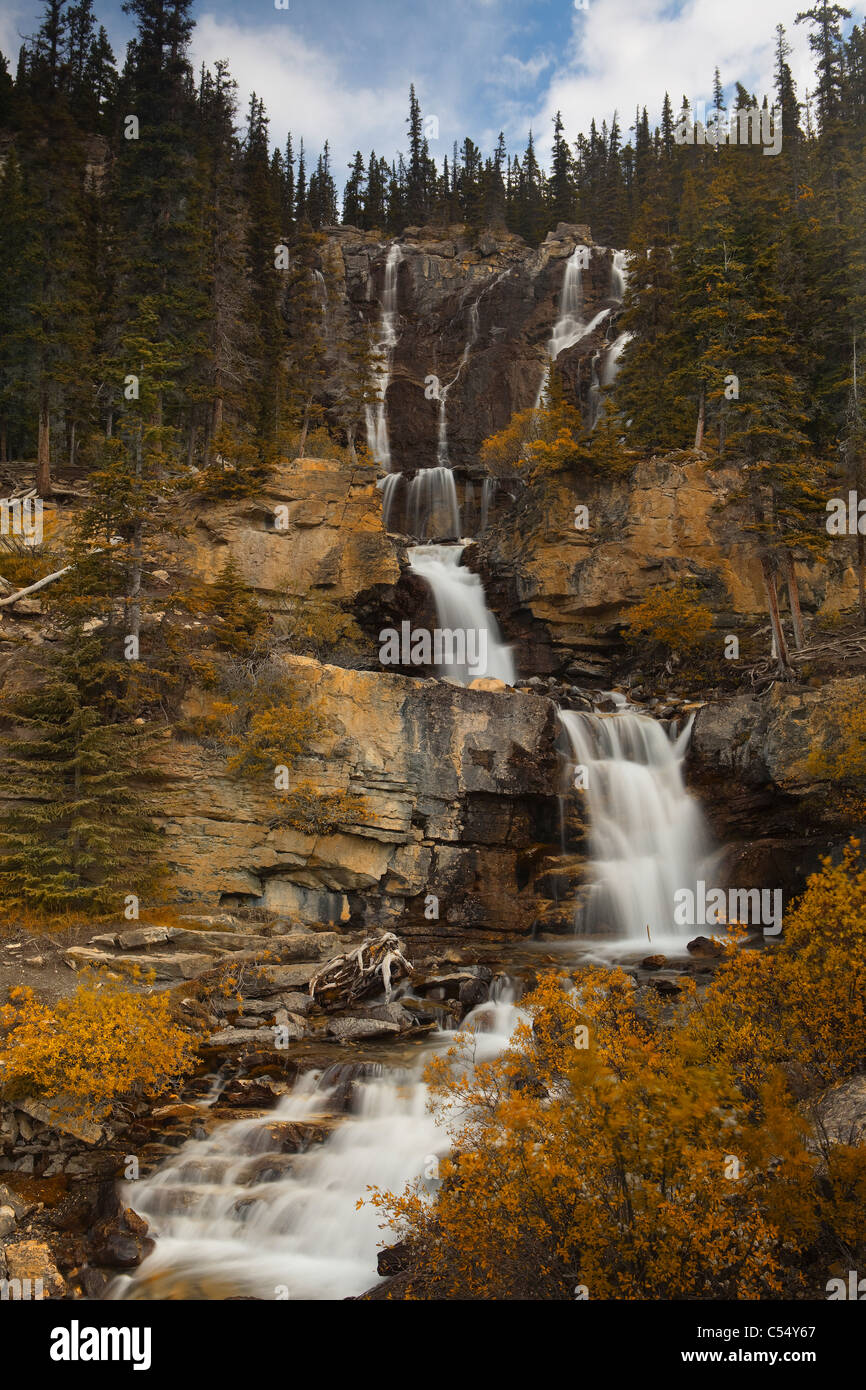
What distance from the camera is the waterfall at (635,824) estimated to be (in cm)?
2358

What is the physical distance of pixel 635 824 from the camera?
2477 cm

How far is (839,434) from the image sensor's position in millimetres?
33375

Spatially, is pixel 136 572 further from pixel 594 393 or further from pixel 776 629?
pixel 594 393

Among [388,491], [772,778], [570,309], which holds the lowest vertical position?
[772,778]

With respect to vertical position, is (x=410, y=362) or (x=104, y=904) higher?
(x=410, y=362)

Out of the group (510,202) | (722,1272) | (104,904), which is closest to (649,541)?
(104,904)

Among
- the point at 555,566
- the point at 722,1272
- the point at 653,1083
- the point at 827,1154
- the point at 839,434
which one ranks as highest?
the point at 839,434

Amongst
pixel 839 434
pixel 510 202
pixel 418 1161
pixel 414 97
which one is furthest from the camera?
pixel 414 97

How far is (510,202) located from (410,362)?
2973 centimetres
